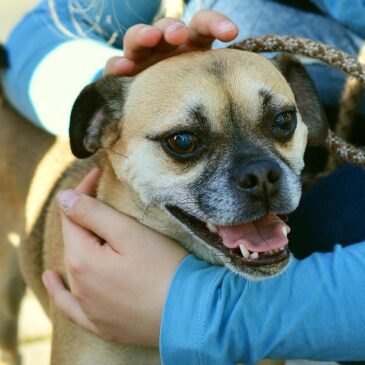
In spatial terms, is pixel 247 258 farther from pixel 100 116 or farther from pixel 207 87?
pixel 100 116

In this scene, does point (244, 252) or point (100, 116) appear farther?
point (100, 116)

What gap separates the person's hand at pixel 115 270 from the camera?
1541mm

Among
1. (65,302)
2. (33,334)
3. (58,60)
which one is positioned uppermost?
(58,60)

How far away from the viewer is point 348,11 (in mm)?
1943

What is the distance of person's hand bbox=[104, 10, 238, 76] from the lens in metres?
1.64

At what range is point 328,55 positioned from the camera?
1.73 metres

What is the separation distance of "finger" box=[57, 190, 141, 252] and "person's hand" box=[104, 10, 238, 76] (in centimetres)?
44

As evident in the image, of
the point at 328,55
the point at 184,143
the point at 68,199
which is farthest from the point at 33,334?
the point at 328,55

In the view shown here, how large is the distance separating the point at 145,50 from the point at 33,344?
1945 mm

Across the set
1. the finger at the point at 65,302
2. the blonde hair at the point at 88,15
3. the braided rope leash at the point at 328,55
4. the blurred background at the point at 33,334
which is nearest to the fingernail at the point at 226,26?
the braided rope leash at the point at 328,55

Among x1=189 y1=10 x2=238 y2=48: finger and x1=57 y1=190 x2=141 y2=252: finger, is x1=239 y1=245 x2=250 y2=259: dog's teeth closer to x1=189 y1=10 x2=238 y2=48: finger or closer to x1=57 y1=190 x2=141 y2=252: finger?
x1=57 y1=190 x2=141 y2=252: finger

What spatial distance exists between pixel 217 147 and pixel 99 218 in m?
0.41

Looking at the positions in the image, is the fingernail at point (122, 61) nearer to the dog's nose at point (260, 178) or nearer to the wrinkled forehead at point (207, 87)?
the wrinkled forehead at point (207, 87)

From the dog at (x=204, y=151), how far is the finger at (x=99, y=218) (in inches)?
2.2
